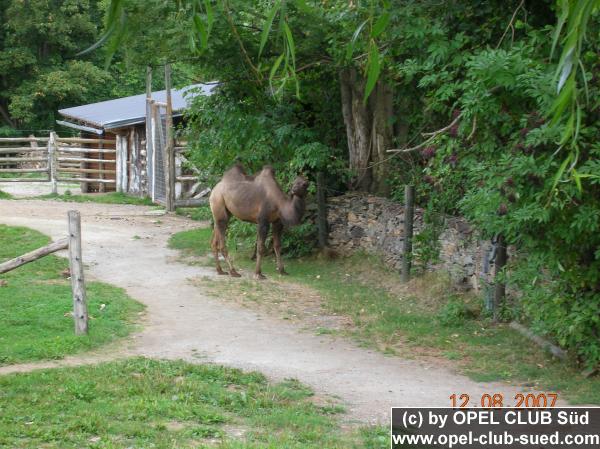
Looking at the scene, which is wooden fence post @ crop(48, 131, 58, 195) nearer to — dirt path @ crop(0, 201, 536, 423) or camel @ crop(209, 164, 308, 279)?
dirt path @ crop(0, 201, 536, 423)

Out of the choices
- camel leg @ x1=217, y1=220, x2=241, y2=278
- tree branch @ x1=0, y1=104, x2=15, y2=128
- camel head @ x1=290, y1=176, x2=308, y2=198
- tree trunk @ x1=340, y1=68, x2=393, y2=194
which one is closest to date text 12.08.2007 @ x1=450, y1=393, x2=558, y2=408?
camel head @ x1=290, y1=176, x2=308, y2=198

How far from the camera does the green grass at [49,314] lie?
8565mm

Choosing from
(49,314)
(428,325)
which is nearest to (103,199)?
(49,314)

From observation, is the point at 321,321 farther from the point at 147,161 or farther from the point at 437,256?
the point at 147,161

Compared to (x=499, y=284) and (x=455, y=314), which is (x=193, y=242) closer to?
(x=455, y=314)

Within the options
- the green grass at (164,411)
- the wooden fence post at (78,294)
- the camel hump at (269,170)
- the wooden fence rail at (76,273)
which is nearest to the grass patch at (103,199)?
the camel hump at (269,170)

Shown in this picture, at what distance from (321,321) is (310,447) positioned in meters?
5.06

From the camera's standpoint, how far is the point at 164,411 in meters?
6.42

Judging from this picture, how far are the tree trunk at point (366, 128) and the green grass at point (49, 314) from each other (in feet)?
15.8

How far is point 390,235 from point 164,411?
7552 millimetres

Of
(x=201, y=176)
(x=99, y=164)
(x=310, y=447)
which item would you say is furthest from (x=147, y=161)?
(x=310, y=447)

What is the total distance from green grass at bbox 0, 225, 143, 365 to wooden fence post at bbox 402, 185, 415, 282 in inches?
151

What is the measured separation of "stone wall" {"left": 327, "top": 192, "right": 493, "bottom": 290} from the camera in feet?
36.9

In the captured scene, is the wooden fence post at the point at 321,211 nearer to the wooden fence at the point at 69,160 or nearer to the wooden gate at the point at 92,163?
the wooden fence at the point at 69,160
